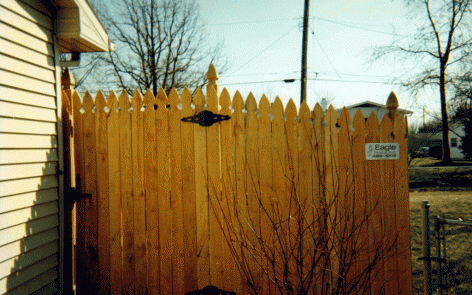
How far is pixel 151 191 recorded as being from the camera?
9.25ft

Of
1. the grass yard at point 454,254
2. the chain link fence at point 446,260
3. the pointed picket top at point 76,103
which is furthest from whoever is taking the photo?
the grass yard at point 454,254

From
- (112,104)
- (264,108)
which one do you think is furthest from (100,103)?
(264,108)

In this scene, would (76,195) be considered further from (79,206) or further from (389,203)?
(389,203)

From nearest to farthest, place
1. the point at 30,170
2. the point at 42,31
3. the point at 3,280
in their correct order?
1. the point at 3,280
2. the point at 30,170
3. the point at 42,31

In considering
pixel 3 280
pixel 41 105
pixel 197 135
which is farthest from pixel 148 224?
pixel 41 105

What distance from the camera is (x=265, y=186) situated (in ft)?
9.00

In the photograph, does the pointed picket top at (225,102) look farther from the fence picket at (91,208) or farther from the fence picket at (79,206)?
the fence picket at (79,206)

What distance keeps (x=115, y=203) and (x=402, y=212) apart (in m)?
2.61

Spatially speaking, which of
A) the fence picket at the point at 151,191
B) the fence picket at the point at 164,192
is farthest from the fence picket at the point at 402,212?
the fence picket at the point at 151,191

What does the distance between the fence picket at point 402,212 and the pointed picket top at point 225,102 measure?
152 centimetres

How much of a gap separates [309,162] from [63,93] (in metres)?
2.41

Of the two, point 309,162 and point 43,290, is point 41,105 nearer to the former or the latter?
point 43,290

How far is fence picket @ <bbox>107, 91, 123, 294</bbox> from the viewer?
2.87 m

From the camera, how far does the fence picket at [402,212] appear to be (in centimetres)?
279
